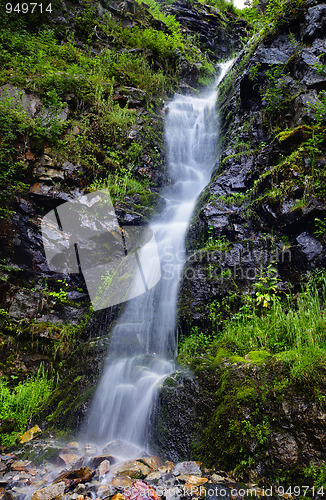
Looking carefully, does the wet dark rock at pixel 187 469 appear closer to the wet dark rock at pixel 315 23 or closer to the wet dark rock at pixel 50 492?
the wet dark rock at pixel 50 492

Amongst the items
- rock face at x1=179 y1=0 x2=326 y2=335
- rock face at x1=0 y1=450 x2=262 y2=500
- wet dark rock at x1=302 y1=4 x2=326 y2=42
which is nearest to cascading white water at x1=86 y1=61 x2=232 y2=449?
rock face at x1=179 y1=0 x2=326 y2=335

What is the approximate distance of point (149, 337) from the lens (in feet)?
16.3

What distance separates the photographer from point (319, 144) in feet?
16.1

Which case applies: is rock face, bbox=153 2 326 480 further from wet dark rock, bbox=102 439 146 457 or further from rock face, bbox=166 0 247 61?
rock face, bbox=166 0 247 61

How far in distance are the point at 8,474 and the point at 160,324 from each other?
9.53 ft

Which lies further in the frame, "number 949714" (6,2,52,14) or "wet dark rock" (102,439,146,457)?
"number 949714" (6,2,52,14)

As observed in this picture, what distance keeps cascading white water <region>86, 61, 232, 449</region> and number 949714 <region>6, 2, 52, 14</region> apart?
7.30 meters

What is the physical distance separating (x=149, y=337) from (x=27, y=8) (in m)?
12.3

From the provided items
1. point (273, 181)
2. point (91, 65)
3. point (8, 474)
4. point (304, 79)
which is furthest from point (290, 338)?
point (91, 65)

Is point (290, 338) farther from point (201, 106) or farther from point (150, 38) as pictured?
point (150, 38)

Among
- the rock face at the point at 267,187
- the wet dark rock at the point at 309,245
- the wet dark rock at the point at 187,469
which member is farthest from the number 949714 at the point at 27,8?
the wet dark rock at the point at 187,469

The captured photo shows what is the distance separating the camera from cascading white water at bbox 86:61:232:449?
12.1 ft

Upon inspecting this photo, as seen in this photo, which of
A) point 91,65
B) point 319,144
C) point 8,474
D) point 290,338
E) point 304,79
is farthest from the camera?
point 91,65

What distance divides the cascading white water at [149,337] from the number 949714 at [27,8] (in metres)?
7.30
